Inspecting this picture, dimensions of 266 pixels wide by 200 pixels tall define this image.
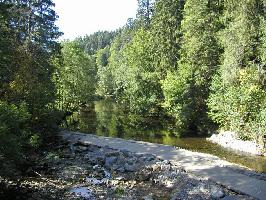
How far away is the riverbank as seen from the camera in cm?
2410

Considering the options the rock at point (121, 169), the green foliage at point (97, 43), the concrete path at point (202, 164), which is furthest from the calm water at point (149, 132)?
the green foliage at point (97, 43)

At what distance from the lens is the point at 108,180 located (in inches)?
741

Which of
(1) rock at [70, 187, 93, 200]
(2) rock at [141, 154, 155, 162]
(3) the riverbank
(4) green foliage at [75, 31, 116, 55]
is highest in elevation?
(4) green foliage at [75, 31, 116, 55]

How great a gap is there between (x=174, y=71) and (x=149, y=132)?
786 cm

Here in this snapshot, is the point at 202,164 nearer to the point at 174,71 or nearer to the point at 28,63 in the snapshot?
the point at 28,63

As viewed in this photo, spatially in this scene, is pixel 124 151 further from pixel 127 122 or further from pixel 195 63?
pixel 127 122

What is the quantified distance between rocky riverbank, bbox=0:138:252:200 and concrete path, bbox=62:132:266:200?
0.54 meters

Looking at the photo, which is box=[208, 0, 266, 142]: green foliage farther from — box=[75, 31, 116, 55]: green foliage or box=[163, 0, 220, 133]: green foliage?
box=[75, 31, 116, 55]: green foliage

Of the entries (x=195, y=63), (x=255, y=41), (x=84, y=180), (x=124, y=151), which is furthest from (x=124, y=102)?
(x=84, y=180)

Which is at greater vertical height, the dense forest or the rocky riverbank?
the dense forest

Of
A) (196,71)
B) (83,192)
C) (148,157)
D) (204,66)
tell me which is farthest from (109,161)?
(196,71)

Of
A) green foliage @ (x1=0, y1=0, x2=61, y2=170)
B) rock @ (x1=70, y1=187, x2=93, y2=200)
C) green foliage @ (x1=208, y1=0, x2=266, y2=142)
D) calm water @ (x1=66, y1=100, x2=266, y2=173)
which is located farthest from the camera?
green foliage @ (x1=208, y1=0, x2=266, y2=142)

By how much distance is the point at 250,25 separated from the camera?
94.6ft

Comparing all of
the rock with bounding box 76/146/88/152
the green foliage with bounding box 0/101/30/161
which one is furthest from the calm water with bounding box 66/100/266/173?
the green foliage with bounding box 0/101/30/161
